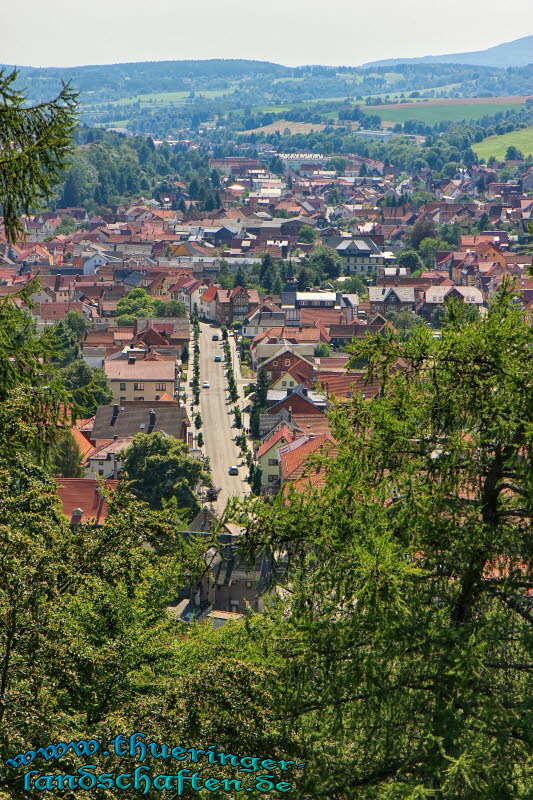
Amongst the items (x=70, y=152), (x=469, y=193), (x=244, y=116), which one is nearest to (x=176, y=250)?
(x=469, y=193)

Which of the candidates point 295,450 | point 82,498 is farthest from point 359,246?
point 82,498

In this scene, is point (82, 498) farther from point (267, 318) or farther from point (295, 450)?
point (267, 318)

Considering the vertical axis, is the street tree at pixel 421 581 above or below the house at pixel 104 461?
above

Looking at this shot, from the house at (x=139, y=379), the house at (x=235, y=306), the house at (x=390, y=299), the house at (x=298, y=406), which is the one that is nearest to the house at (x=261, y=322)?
the house at (x=235, y=306)

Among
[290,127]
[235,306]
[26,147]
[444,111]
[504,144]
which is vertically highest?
[26,147]

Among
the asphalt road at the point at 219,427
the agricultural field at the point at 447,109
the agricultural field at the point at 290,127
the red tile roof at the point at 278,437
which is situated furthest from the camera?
the agricultural field at the point at 447,109

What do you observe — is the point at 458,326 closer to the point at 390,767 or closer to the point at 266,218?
the point at 390,767

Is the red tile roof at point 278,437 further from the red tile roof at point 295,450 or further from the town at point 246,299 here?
the red tile roof at point 295,450
